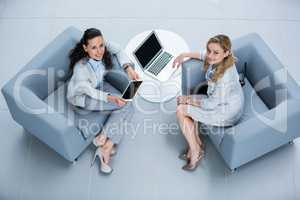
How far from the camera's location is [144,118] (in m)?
3.96

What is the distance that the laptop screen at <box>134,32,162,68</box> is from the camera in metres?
3.53

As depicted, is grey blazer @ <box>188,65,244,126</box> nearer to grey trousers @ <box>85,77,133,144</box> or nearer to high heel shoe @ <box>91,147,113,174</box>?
grey trousers @ <box>85,77,133,144</box>

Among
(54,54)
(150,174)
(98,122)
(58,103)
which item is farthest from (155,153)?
(54,54)

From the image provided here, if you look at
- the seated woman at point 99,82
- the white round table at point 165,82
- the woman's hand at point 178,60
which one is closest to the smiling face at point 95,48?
the seated woman at point 99,82

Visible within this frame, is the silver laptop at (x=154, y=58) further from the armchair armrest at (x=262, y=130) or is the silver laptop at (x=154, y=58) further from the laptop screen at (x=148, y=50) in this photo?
the armchair armrest at (x=262, y=130)

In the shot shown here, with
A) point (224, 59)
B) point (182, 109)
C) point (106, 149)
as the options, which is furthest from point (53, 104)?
point (224, 59)

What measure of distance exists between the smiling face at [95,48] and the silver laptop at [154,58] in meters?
0.38

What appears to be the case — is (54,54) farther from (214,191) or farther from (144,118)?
Result: (214,191)

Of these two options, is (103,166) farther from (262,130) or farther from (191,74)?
(262,130)

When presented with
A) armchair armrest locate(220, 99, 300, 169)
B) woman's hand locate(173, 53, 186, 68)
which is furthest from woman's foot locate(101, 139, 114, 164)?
armchair armrest locate(220, 99, 300, 169)

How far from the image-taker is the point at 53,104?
363 centimetres

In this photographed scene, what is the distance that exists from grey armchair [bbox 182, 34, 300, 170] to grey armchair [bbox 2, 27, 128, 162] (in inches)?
34.6

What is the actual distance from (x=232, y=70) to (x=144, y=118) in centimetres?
107

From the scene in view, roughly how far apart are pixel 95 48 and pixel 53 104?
2.26ft
